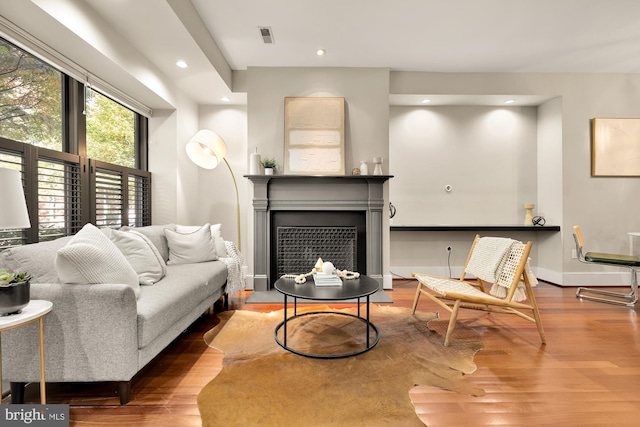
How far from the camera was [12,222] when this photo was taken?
124 centimetres

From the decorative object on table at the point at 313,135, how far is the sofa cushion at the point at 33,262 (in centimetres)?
246

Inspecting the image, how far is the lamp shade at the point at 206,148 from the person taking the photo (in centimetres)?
333

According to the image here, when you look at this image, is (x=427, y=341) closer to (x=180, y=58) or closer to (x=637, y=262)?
(x=637, y=262)

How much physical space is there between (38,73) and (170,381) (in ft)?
8.01

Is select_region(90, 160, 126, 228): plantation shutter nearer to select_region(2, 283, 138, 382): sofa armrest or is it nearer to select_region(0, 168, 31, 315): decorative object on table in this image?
select_region(2, 283, 138, 382): sofa armrest

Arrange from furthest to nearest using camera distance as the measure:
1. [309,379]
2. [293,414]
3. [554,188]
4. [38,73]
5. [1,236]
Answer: [554,188] < [38,73] < [1,236] < [309,379] < [293,414]

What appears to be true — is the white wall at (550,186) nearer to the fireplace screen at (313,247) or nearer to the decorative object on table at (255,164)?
the fireplace screen at (313,247)

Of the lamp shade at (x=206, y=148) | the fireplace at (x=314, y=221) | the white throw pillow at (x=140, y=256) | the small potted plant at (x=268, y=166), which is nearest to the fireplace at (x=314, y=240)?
the fireplace at (x=314, y=221)

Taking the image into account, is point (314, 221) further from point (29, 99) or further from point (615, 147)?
point (615, 147)

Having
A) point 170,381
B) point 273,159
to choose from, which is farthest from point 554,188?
point 170,381

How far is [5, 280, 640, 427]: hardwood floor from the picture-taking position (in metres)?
1.47

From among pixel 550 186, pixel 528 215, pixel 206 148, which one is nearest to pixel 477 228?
pixel 528 215

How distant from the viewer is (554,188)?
13.4 feet

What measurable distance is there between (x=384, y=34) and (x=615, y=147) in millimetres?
3509
